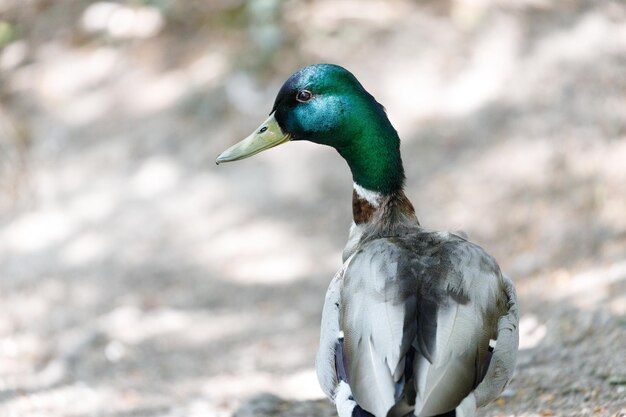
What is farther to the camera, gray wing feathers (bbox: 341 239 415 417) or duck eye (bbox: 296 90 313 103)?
duck eye (bbox: 296 90 313 103)

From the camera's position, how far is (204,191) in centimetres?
802

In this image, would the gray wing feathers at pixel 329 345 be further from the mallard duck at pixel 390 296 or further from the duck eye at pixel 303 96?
the duck eye at pixel 303 96

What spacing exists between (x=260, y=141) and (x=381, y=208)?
1.86 feet

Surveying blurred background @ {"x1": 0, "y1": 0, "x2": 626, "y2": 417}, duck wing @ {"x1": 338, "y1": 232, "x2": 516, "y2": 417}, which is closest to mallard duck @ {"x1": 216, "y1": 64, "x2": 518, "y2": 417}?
duck wing @ {"x1": 338, "y1": 232, "x2": 516, "y2": 417}

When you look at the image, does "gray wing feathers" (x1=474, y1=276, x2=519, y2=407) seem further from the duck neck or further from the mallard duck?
the duck neck

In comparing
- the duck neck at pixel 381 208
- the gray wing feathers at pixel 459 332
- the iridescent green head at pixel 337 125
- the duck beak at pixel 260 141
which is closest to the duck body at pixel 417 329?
the gray wing feathers at pixel 459 332

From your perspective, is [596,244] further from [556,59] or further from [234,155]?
[234,155]

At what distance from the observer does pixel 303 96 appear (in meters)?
3.57

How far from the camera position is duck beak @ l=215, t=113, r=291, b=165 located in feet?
11.7

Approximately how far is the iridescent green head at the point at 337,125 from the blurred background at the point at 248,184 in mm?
1124

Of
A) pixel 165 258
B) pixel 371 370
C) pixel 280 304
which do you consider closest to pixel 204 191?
Result: pixel 165 258

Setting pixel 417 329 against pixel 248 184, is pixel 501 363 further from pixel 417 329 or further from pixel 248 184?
pixel 248 184

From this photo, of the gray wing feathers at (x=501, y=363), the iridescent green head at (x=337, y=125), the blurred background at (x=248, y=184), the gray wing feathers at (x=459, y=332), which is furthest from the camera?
the blurred background at (x=248, y=184)

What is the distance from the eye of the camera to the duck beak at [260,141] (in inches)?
140
